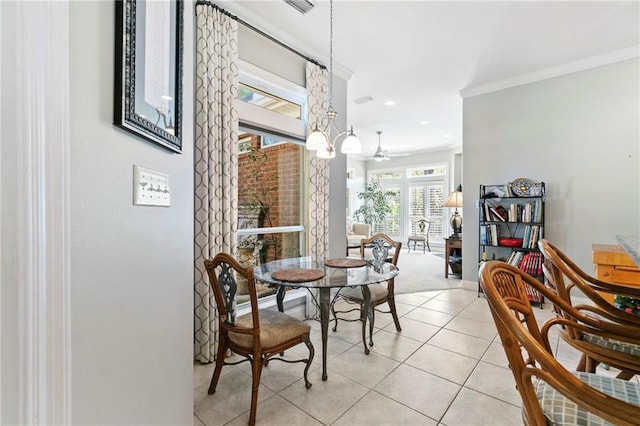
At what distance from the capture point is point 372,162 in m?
9.65

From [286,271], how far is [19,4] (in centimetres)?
191

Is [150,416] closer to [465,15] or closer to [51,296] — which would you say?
[51,296]

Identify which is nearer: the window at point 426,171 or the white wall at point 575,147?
the white wall at point 575,147

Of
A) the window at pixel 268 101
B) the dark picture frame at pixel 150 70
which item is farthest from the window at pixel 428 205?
the dark picture frame at pixel 150 70

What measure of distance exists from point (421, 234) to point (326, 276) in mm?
6988

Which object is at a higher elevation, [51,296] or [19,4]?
[19,4]

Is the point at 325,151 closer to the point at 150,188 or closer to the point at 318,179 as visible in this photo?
the point at 318,179

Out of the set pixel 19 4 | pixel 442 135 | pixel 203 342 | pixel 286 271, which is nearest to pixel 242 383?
pixel 203 342

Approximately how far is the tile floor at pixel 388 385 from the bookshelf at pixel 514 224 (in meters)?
1.36

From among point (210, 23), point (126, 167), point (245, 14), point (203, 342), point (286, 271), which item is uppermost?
point (245, 14)

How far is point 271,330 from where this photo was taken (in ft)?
5.84

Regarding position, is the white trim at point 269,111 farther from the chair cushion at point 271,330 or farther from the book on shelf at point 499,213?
the book on shelf at point 499,213

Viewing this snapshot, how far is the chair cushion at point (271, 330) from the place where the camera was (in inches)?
66.9

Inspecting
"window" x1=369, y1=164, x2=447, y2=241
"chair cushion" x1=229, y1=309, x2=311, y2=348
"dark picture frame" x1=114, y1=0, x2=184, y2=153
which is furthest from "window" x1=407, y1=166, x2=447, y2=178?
"dark picture frame" x1=114, y1=0, x2=184, y2=153
